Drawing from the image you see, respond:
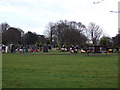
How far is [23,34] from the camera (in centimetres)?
11144

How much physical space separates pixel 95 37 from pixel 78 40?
14.5 meters

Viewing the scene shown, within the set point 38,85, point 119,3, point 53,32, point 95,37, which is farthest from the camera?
point 53,32

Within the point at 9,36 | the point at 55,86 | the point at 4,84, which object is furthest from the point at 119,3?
the point at 9,36

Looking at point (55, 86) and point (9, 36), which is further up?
point (9, 36)

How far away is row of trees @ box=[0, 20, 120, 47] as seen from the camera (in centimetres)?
8106

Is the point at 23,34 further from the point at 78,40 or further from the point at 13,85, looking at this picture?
the point at 13,85

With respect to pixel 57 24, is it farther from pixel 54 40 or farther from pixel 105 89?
pixel 105 89

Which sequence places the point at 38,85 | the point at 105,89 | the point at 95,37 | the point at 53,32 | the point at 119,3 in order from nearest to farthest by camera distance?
the point at 105,89, the point at 38,85, the point at 119,3, the point at 95,37, the point at 53,32

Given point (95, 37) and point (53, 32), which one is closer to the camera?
point (95, 37)

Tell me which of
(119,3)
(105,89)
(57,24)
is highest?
(57,24)

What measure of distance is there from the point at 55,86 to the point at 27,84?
1.31m

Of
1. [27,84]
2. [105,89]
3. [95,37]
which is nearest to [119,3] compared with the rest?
[105,89]

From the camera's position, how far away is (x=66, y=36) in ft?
267

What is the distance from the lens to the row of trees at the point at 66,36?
3191 inches
